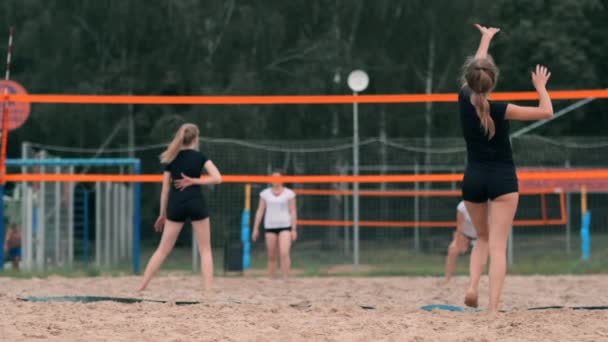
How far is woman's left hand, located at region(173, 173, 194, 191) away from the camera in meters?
7.87

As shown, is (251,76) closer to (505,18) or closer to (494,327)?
(505,18)

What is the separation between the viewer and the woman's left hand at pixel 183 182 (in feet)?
25.8

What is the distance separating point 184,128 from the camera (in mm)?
7945

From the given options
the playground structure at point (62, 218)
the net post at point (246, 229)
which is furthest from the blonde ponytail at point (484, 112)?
the net post at point (246, 229)

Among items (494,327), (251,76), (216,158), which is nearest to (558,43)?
(251,76)

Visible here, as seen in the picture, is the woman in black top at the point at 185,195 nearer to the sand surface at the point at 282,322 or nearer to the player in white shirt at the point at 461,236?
the sand surface at the point at 282,322

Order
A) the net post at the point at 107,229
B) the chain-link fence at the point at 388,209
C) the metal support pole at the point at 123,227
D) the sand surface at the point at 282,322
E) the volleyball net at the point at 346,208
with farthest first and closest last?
the metal support pole at the point at 123,227
the net post at the point at 107,229
the chain-link fence at the point at 388,209
the volleyball net at the point at 346,208
the sand surface at the point at 282,322

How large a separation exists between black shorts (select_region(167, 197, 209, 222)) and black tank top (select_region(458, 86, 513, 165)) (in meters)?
2.79

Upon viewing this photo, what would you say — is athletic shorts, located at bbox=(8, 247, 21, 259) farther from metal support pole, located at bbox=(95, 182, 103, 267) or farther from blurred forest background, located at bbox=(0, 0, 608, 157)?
blurred forest background, located at bbox=(0, 0, 608, 157)

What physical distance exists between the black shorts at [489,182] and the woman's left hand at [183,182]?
273 centimetres

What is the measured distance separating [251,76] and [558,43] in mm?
8113

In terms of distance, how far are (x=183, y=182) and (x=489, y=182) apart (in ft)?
9.64

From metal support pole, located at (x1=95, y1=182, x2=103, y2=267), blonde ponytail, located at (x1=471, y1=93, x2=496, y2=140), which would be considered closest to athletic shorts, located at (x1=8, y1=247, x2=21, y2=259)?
metal support pole, located at (x1=95, y1=182, x2=103, y2=267)

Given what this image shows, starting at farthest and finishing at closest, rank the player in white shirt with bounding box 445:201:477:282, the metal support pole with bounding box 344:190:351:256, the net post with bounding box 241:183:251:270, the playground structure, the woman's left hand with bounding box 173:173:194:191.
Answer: the metal support pole with bounding box 344:190:351:256 < the net post with bounding box 241:183:251:270 < the playground structure < the player in white shirt with bounding box 445:201:477:282 < the woman's left hand with bounding box 173:173:194:191
